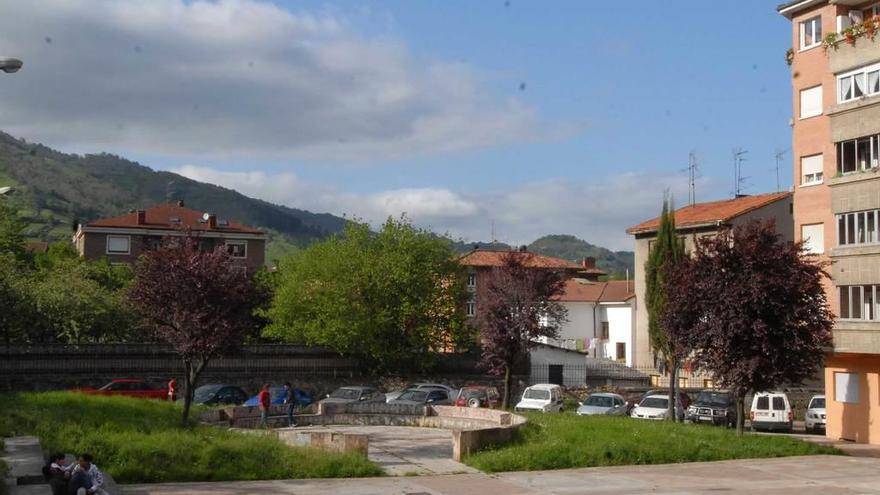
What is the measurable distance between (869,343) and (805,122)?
8619 millimetres

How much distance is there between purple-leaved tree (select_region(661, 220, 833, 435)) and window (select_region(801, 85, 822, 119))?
7.90 meters

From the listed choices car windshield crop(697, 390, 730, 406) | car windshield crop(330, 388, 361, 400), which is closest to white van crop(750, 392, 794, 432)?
car windshield crop(697, 390, 730, 406)

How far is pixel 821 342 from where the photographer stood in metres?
29.4

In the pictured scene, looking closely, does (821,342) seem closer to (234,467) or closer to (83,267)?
(234,467)

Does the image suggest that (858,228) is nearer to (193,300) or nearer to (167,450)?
(193,300)

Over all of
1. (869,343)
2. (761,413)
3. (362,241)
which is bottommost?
(761,413)

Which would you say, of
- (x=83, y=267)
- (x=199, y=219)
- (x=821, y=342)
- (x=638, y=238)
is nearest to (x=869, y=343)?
(x=821, y=342)

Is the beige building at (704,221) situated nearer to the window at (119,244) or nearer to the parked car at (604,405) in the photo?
the parked car at (604,405)

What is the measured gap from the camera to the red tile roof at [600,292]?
81.7 metres

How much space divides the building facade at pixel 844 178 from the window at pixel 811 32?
0.12 feet

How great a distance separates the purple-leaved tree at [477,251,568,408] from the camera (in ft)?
136

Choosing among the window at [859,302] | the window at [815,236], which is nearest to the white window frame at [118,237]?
the window at [815,236]

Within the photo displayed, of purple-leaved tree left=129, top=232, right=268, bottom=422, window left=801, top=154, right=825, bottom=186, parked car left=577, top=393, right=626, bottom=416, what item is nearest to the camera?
purple-leaved tree left=129, top=232, right=268, bottom=422

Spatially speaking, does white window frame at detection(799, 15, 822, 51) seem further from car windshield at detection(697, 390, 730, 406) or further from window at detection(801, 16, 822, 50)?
car windshield at detection(697, 390, 730, 406)
